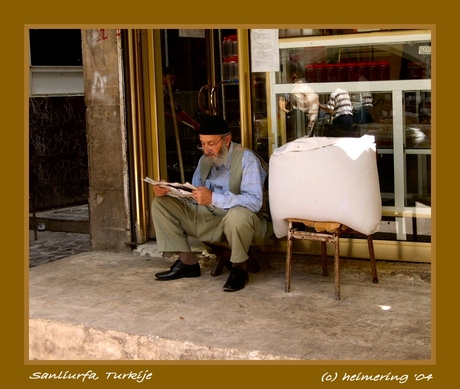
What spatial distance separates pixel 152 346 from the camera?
4.63m

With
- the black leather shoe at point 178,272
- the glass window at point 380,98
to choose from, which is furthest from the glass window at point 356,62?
the black leather shoe at point 178,272

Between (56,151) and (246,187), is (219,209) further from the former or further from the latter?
A: (56,151)

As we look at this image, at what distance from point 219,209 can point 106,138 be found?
4.80 feet

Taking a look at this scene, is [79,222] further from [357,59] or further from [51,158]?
[357,59]

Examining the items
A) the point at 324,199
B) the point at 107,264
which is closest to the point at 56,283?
the point at 107,264

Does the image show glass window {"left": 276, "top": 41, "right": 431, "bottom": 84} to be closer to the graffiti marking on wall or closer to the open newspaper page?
the open newspaper page

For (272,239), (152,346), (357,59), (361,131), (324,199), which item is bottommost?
(152,346)

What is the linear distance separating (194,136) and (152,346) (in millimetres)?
3260

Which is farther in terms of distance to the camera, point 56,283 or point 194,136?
point 194,136

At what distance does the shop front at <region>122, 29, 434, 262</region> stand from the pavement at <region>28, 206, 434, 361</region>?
0.45 meters

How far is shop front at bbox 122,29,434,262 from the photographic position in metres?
5.66

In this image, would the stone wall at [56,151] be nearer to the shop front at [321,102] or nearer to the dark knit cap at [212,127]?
the shop front at [321,102]

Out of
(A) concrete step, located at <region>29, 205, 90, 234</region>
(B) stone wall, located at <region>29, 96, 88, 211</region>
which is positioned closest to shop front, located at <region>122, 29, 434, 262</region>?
(A) concrete step, located at <region>29, 205, 90, 234</region>

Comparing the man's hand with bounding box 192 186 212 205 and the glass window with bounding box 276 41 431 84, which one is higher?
the glass window with bounding box 276 41 431 84
